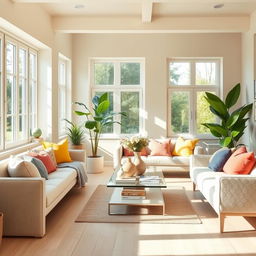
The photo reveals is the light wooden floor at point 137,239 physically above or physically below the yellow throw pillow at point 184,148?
below

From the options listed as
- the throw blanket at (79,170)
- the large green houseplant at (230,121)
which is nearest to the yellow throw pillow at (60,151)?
the throw blanket at (79,170)

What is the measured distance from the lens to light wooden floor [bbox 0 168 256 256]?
3.53m

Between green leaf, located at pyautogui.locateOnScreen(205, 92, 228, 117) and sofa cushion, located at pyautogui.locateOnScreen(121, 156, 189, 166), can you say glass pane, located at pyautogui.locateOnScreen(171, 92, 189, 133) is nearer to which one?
green leaf, located at pyautogui.locateOnScreen(205, 92, 228, 117)

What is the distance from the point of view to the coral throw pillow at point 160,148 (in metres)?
7.72

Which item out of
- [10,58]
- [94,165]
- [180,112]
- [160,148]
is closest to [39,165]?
[10,58]

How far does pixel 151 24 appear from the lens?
23.8 ft

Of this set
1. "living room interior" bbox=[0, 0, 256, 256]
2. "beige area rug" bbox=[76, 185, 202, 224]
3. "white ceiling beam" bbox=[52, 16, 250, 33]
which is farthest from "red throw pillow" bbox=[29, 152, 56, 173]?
"white ceiling beam" bbox=[52, 16, 250, 33]

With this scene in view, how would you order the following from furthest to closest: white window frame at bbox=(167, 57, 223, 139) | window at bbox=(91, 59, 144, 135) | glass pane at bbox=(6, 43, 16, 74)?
1. window at bbox=(91, 59, 144, 135)
2. white window frame at bbox=(167, 57, 223, 139)
3. glass pane at bbox=(6, 43, 16, 74)

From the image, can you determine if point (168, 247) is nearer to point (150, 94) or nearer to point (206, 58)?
point (150, 94)

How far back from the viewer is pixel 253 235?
4.04 meters

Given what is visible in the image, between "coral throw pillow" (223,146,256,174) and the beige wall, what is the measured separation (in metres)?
3.54

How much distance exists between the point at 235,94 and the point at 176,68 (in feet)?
5.57

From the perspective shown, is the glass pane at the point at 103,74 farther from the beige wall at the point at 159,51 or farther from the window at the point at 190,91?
the window at the point at 190,91

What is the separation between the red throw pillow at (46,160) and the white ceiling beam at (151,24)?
2979 mm
